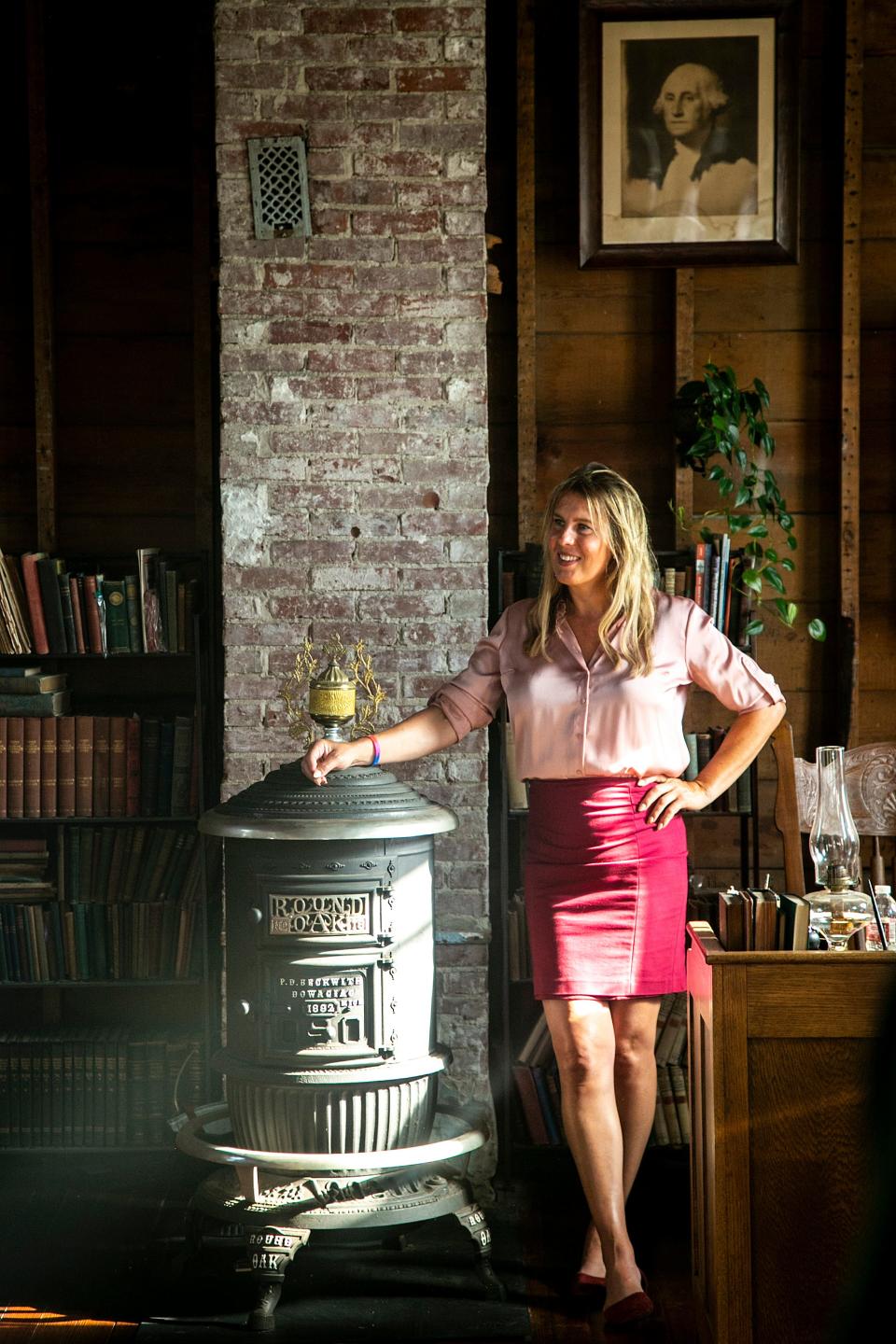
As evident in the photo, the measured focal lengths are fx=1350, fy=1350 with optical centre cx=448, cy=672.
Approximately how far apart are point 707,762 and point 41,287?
2114mm

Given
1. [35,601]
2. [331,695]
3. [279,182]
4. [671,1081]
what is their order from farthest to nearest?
[35,601] → [671,1081] → [279,182] → [331,695]

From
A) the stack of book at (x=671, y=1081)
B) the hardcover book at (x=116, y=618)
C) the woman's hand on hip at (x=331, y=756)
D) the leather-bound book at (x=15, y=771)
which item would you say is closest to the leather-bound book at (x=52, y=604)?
the hardcover book at (x=116, y=618)

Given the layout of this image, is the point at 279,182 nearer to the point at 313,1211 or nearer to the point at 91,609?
the point at 91,609

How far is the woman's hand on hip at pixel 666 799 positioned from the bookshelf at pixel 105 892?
1.24 metres

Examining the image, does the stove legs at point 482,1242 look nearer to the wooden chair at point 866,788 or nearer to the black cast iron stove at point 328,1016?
the black cast iron stove at point 328,1016

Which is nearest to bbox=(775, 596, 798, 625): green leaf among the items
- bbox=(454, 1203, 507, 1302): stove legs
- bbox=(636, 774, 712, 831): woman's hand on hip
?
bbox=(636, 774, 712, 831): woman's hand on hip

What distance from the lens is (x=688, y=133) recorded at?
11.4 ft

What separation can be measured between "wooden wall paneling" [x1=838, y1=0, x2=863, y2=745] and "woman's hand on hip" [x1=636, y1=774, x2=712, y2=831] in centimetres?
108

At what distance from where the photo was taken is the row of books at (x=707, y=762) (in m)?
3.31

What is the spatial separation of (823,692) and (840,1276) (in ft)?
6.11

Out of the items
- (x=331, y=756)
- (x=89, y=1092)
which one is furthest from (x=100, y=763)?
(x=331, y=756)

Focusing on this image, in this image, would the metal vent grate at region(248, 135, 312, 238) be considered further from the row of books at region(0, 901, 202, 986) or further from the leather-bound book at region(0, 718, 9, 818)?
the row of books at region(0, 901, 202, 986)

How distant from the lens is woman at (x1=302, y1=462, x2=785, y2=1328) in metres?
2.65

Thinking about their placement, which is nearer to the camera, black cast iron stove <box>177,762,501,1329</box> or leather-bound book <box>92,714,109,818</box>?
black cast iron stove <box>177,762,501,1329</box>
